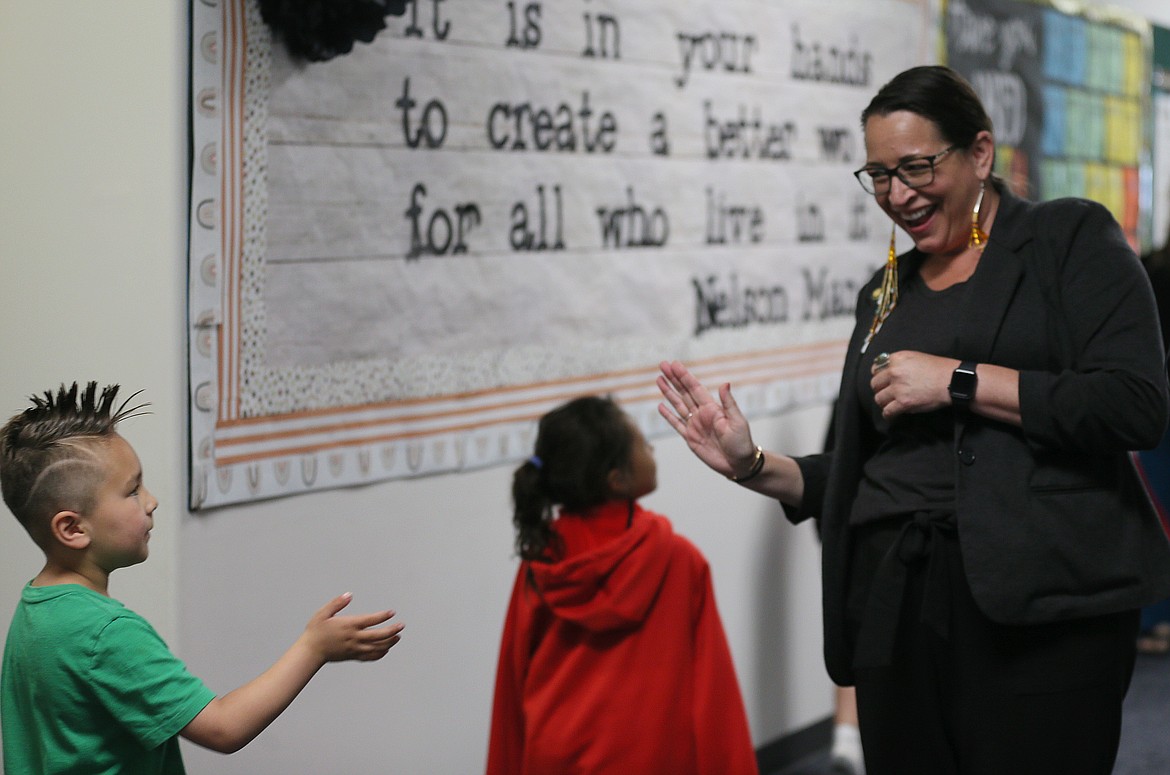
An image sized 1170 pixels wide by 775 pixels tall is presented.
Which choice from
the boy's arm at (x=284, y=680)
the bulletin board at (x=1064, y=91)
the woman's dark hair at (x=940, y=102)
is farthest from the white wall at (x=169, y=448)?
the bulletin board at (x=1064, y=91)

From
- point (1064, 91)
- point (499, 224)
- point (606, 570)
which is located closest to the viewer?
point (606, 570)

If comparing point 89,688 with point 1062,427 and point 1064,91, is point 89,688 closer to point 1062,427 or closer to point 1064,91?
point 1062,427

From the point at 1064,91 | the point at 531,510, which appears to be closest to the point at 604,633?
the point at 531,510

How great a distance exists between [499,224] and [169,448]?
87 centimetres

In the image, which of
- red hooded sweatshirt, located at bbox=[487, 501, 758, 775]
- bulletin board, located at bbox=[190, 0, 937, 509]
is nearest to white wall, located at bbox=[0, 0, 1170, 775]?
bulletin board, located at bbox=[190, 0, 937, 509]

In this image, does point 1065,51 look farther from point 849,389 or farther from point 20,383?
point 20,383

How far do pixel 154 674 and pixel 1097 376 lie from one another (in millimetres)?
1228

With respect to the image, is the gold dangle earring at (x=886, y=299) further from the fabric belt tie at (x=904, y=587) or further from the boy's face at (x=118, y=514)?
the boy's face at (x=118, y=514)

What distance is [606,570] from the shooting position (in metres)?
2.42

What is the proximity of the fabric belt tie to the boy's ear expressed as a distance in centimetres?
108

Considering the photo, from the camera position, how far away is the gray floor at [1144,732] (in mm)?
3551

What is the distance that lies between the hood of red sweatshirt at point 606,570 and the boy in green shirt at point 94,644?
2.76 feet

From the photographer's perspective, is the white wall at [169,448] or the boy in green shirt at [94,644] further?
the white wall at [169,448]

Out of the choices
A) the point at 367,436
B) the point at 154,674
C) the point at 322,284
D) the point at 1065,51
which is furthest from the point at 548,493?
the point at 1065,51
